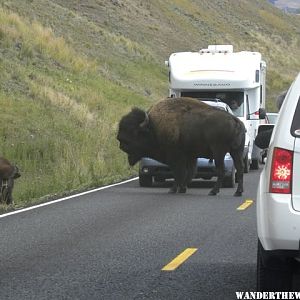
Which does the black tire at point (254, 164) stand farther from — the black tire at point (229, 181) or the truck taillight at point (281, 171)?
the truck taillight at point (281, 171)

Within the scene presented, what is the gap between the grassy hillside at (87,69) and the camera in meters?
21.1

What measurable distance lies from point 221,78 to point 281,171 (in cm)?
1573

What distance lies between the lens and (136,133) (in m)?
16.7

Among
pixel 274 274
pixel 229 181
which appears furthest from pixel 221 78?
pixel 274 274

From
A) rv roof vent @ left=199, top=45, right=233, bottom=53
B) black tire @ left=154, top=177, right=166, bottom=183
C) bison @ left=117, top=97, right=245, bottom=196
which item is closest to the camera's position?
bison @ left=117, top=97, right=245, bottom=196

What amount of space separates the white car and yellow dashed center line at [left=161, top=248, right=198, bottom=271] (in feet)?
8.05

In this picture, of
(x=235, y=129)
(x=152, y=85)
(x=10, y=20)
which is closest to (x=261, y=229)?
(x=235, y=129)

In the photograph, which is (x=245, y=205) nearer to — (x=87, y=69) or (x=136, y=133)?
(x=136, y=133)

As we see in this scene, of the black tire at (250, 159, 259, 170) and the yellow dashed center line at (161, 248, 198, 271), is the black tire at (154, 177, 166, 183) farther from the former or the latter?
the yellow dashed center line at (161, 248, 198, 271)

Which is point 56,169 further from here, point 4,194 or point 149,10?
point 149,10

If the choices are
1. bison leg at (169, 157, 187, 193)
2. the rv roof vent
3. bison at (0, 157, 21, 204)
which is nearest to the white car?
bison at (0, 157, 21, 204)

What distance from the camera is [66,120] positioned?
88.8ft

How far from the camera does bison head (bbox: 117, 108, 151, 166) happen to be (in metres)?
16.7

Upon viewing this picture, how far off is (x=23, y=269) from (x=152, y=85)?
35234 mm
